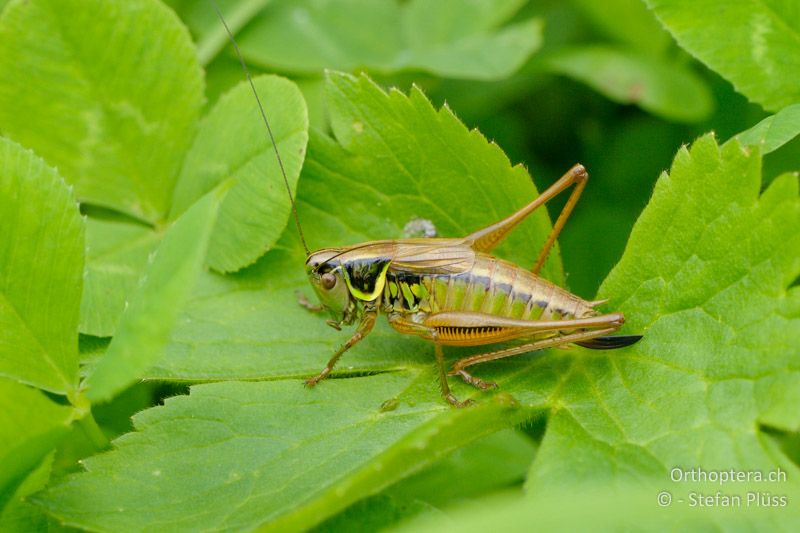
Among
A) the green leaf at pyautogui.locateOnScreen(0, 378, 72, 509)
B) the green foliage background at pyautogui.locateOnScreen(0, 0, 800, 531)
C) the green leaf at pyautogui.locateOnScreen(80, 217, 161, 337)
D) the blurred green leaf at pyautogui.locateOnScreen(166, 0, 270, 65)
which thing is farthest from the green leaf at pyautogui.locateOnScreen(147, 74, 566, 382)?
the blurred green leaf at pyautogui.locateOnScreen(166, 0, 270, 65)

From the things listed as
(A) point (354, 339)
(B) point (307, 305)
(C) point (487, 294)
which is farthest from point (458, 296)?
(B) point (307, 305)

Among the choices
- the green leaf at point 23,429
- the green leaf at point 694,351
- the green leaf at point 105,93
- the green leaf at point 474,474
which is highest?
the green leaf at point 105,93

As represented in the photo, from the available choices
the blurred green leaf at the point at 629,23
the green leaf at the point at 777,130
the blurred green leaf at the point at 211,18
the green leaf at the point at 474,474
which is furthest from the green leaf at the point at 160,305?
the blurred green leaf at the point at 629,23

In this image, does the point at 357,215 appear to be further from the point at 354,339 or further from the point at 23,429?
the point at 23,429

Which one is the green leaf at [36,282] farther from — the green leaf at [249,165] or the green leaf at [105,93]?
the green leaf at [105,93]

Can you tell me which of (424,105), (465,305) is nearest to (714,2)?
(424,105)

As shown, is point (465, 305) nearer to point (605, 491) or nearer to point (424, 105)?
point (424, 105)
